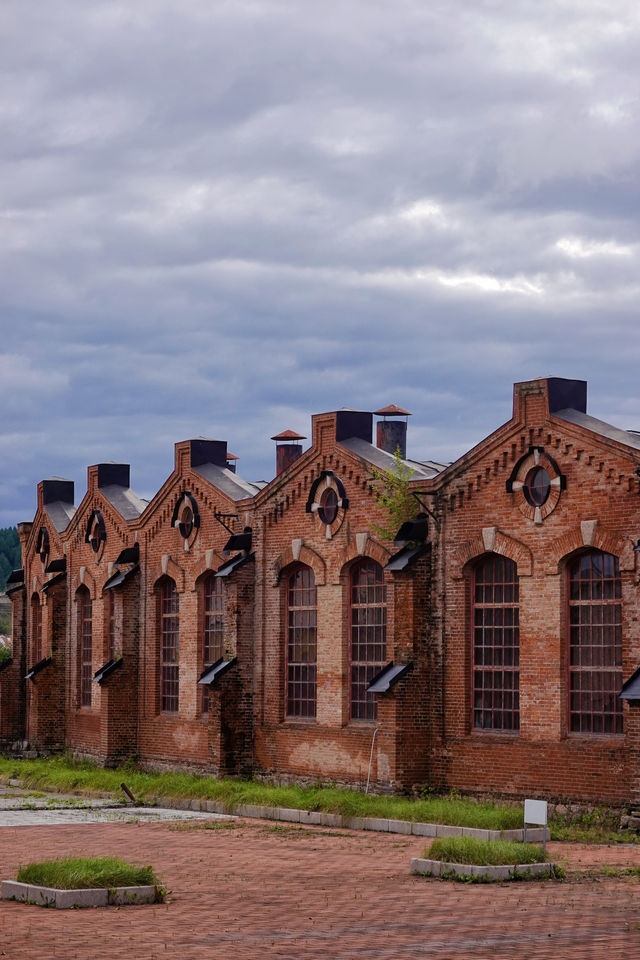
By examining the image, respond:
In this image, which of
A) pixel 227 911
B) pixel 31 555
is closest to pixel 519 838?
pixel 227 911

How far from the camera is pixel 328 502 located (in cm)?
3017

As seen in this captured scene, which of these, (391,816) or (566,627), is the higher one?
(566,627)

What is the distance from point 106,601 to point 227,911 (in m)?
25.3

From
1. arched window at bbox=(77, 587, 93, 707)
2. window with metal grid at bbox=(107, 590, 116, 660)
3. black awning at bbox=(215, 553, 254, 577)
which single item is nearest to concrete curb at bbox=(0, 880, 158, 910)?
black awning at bbox=(215, 553, 254, 577)

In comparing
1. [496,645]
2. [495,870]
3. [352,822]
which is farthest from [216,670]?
[495,870]

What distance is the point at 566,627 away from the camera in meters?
24.5

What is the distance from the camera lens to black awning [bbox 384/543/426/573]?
1051 inches

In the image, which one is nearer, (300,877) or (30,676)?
(300,877)

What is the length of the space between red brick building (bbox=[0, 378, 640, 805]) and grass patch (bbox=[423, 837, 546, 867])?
16.9ft

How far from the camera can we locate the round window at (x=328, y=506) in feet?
98.2

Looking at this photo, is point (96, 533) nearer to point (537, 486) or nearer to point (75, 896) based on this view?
point (537, 486)

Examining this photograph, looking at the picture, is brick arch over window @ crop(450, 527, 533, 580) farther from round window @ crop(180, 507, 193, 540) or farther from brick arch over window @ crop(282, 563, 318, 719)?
round window @ crop(180, 507, 193, 540)

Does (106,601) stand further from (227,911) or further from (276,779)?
(227,911)

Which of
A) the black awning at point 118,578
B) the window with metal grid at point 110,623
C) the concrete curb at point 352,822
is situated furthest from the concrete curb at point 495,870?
the window with metal grid at point 110,623
